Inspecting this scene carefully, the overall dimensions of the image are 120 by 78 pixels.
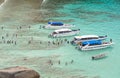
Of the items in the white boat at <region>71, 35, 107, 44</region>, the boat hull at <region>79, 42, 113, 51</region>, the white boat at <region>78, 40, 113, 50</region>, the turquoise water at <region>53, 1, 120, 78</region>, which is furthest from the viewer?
the white boat at <region>71, 35, 107, 44</region>

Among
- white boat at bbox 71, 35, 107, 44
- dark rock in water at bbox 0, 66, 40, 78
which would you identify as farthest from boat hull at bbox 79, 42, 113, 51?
dark rock in water at bbox 0, 66, 40, 78

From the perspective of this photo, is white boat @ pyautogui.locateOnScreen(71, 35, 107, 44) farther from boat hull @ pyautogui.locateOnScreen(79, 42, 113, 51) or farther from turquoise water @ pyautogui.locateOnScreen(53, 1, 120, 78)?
boat hull @ pyautogui.locateOnScreen(79, 42, 113, 51)

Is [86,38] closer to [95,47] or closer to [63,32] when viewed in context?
[95,47]

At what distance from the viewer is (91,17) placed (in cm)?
9038

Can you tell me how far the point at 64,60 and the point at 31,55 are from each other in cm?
570

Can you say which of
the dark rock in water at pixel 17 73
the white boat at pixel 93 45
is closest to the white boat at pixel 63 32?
the white boat at pixel 93 45

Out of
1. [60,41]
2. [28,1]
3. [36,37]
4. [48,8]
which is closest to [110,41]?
[60,41]

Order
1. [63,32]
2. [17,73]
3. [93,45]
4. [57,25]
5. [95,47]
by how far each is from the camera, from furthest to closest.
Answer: [57,25] → [63,32] → [93,45] → [95,47] → [17,73]

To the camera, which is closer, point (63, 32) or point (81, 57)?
point (81, 57)

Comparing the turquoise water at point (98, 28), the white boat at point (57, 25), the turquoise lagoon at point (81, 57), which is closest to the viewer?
the turquoise lagoon at point (81, 57)

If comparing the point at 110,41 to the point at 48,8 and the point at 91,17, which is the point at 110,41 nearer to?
the point at 91,17

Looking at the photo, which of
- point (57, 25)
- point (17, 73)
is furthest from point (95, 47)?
point (17, 73)

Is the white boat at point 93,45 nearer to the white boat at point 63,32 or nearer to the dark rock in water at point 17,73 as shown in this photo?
the white boat at point 63,32

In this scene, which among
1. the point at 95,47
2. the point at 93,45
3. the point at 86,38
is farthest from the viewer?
the point at 86,38
